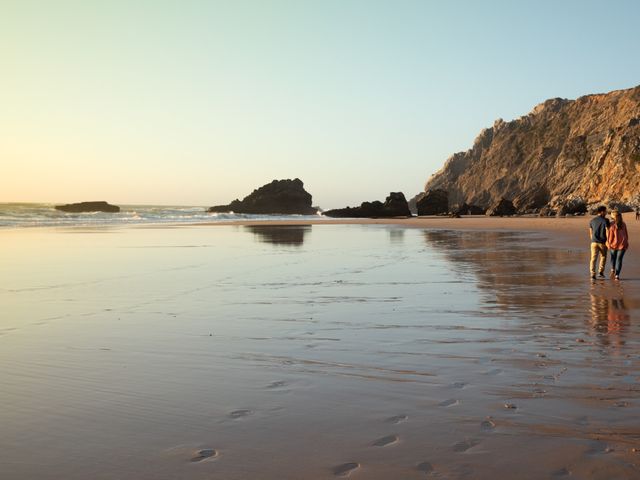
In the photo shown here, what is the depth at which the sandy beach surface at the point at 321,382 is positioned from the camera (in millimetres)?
3896

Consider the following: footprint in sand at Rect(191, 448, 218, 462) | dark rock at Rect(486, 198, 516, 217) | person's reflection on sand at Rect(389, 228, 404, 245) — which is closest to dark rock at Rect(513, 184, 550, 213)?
dark rock at Rect(486, 198, 516, 217)

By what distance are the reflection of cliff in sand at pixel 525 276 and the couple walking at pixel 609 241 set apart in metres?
0.86

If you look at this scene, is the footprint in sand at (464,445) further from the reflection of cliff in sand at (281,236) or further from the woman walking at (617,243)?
the reflection of cliff in sand at (281,236)

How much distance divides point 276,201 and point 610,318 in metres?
123

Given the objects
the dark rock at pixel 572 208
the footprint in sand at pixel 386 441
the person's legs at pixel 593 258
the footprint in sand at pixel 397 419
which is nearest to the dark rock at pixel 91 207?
the dark rock at pixel 572 208

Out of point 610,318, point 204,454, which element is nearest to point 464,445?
point 204,454

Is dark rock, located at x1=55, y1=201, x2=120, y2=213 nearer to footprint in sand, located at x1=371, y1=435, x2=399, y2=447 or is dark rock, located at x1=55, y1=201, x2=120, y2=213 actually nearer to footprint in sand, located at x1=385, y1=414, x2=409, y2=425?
footprint in sand, located at x1=385, y1=414, x2=409, y2=425

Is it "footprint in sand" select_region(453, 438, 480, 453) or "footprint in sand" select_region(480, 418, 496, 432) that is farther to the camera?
"footprint in sand" select_region(480, 418, 496, 432)

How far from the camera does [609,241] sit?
49.8 feet

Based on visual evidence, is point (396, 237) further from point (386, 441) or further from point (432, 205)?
point (432, 205)

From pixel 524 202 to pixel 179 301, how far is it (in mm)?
96750

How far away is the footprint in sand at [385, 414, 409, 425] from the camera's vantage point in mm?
4621

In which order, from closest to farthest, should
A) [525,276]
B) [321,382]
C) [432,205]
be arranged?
[321,382]
[525,276]
[432,205]

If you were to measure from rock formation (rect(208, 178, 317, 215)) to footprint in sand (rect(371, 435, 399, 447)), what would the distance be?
124 meters
